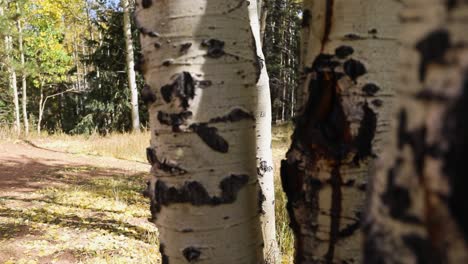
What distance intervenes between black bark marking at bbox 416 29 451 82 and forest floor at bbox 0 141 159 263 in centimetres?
302

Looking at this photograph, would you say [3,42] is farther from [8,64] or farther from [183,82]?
[183,82]

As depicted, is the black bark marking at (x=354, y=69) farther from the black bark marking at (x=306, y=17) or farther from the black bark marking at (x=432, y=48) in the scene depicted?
the black bark marking at (x=432, y=48)

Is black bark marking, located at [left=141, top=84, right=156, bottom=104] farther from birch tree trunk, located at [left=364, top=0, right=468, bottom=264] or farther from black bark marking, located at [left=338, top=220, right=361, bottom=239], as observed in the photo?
birch tree trunk, located at [left=364, top=0, right=468, bottom=264]

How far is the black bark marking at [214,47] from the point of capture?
1162mm

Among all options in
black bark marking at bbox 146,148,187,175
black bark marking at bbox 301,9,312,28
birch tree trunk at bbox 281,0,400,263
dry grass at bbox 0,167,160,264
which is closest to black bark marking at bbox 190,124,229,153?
black bark marking at bbox 146,148,187,175

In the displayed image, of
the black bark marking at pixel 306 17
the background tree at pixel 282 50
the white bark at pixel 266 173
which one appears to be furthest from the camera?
the background tree at pixel 282 50

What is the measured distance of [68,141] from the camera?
13.0 metres

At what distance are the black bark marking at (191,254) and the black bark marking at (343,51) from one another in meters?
0.65

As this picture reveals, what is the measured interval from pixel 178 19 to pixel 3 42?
16.0 m

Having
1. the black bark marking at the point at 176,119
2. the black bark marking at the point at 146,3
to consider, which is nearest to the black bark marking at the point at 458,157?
the black bark marking at the point at 176,119

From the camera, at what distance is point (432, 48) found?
1.40 feet

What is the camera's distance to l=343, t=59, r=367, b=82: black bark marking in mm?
1043

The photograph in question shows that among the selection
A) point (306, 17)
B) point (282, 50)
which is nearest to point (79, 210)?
point (306, 17)

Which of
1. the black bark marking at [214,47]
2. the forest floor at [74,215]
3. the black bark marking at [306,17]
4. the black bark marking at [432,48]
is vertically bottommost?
the forest floor at [74,215]
